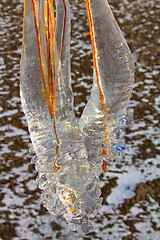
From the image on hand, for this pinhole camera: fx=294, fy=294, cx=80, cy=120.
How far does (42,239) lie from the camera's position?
54cm

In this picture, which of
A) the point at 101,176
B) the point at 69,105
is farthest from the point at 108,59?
the point at 101,176

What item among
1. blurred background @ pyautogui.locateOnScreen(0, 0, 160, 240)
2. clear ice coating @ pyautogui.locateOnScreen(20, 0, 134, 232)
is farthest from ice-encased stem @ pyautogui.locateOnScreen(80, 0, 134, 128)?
blurred background @ pyautogui.locateOnScreen(0, 0, 160, 240)

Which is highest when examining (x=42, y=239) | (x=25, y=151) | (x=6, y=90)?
(x=6, y=90)

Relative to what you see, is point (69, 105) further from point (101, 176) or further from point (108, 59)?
point (101, 176)

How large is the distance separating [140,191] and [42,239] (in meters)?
0.21

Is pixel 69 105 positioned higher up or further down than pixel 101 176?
higher up

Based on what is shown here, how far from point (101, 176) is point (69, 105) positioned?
393 mm

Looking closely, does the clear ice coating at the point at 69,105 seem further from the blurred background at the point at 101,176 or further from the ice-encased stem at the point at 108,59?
Answer: the blurred background at the point at 101,176

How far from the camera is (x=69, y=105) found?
257mm

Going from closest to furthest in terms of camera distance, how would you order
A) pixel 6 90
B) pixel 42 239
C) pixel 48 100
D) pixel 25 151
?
pixel 48 100 → pixel 42 239 → pixel 25 151 → pixel 6 90

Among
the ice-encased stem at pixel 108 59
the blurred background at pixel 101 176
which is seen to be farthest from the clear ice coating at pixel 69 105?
the blurred background at pixel 101 176

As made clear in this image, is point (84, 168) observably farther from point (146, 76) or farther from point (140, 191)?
point (146, 76)

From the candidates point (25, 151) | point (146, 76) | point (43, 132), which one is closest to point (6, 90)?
point (25, 151)

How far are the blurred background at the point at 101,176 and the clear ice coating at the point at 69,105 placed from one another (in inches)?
11.6
